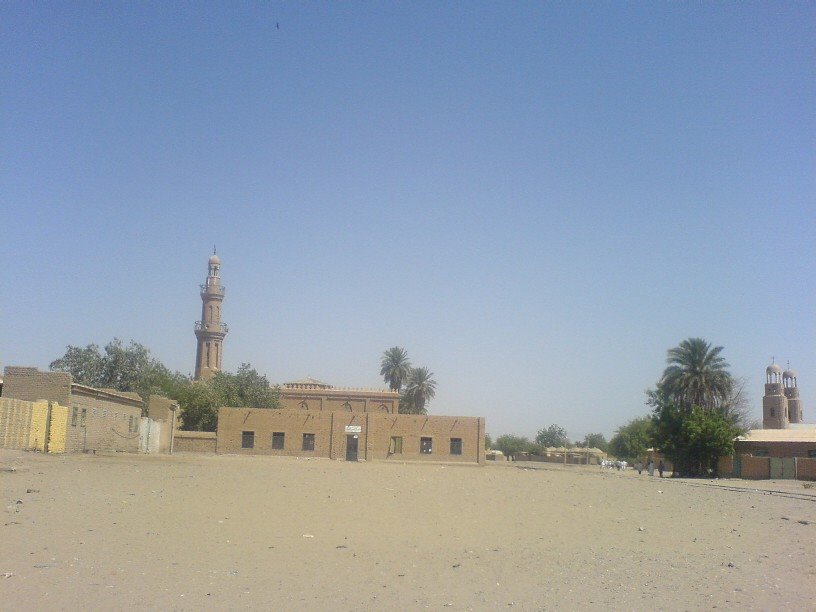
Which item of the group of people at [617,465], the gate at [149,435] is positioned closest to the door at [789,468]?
the group of people at [617,465]

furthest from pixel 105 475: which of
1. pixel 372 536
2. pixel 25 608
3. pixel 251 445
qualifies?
pixel 251 445

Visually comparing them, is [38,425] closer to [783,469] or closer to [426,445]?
[426,445]

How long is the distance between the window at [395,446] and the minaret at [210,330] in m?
38.2

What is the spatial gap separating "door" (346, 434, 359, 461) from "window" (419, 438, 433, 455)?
5188mm

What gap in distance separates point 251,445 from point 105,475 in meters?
37.7

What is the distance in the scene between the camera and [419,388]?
98.9 metres

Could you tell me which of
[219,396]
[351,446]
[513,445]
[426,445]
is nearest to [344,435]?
[351,446]

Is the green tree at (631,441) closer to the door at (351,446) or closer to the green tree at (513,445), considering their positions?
the green tree at (513,445)

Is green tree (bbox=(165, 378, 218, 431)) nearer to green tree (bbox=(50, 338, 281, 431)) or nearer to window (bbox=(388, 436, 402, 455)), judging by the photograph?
green tree (bbox=(50, 338, 281, 431))

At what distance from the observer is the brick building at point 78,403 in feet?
110

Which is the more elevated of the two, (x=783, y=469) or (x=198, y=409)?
(x=198, y=409)

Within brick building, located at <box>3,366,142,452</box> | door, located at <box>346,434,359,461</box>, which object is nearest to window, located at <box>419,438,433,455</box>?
door, located at <box>346,434,359,461</box>

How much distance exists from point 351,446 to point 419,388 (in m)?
38.5

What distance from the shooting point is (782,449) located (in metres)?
60.8
